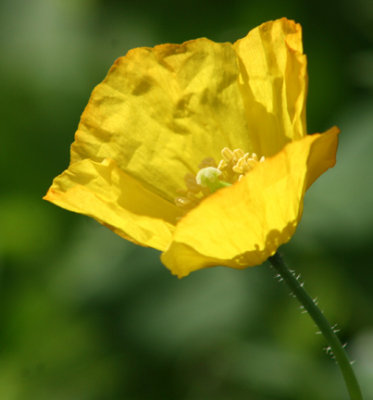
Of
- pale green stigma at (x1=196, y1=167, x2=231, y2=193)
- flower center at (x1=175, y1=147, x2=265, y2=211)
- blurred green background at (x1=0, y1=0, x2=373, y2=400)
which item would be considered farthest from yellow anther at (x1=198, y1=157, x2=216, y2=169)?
blurred green background at (x1=0, y1=0, x2=373, y2=400)

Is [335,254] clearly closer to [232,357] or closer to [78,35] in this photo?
[232,357]

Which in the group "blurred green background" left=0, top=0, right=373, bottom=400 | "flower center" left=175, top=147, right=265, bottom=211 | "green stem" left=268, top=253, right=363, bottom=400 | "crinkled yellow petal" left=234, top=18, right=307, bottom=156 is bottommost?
"blurred green background" left=0, top=0, right=373, bottom=400

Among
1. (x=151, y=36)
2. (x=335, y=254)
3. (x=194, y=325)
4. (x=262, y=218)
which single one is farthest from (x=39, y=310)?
(x=262, y=218)

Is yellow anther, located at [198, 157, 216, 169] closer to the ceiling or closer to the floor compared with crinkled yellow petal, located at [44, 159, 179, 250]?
closer to the floor

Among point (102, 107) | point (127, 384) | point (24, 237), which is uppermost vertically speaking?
point (102, 107)

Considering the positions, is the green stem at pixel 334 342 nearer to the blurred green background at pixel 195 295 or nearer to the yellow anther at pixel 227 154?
the yellow anther at pixel 227 154

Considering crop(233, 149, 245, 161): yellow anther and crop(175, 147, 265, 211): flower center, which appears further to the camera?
crop(233, 149, 245, 161): yellow anther

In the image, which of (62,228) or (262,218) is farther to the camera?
(62,228)

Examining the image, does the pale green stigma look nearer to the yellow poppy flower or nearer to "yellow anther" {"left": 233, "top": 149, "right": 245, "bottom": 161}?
the yellow poppy flower
